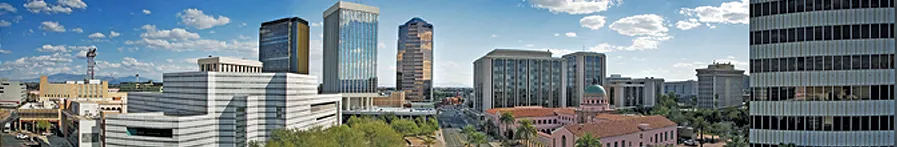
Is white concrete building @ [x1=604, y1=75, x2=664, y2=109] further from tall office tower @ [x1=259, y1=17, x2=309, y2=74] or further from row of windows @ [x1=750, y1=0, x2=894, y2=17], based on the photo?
tall office tower @ [x1=259, y1=17, x2=309, y2=74]

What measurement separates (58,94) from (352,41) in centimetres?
7894

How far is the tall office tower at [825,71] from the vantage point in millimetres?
34969

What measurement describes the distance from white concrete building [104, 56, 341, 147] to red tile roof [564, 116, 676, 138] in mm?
30690

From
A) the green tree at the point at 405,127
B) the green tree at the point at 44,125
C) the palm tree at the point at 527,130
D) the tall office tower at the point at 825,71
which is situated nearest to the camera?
the tall office tower at the point at 825,71

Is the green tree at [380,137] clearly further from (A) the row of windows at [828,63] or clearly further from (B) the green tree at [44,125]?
(B) the green tree at [44,125]

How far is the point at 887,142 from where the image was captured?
1420 inches

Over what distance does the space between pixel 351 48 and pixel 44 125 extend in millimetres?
58618

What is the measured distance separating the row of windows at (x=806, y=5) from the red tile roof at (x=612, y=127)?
65.4 feet

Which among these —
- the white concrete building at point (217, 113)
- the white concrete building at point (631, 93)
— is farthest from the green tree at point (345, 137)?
the white concrete building at point (631, 93)

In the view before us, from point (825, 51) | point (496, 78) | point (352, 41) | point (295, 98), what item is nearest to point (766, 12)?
point (825, 51)

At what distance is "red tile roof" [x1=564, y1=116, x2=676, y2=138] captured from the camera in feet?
182

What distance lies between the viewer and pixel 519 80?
115688 millimetres

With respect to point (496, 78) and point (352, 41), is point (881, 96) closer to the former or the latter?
point (496, 78)

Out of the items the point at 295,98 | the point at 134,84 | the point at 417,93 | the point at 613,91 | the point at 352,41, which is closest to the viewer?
the point at 295,98
